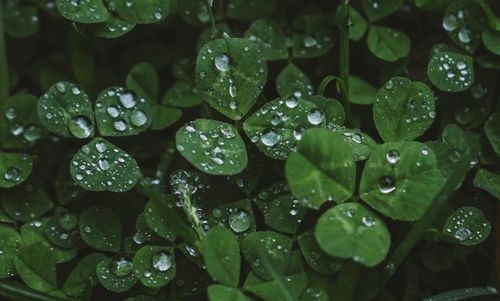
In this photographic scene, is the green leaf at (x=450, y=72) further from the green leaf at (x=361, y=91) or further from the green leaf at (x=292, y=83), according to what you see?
the green leaf at (x=292, y=83)

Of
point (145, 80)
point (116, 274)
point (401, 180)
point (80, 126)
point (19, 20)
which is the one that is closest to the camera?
point (401, 180)

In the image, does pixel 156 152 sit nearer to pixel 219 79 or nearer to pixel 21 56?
pixel 219 79

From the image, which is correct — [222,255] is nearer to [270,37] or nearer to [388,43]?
[270,37]

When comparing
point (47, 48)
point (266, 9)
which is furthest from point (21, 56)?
point (266, 9)

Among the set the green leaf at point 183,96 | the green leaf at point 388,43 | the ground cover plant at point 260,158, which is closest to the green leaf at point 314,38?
the ground cover plant at point 260,158

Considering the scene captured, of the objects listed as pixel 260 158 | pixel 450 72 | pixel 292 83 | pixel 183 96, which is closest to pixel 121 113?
pixel 183 96

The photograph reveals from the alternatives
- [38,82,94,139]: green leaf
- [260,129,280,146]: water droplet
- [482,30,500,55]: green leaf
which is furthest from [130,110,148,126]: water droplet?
[482,30,500,55]: green leaf

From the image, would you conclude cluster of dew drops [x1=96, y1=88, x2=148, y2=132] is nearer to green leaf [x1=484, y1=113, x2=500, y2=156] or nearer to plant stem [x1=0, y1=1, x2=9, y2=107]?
plant stem [x1=0, y1=1, x2=9, y2=107]
